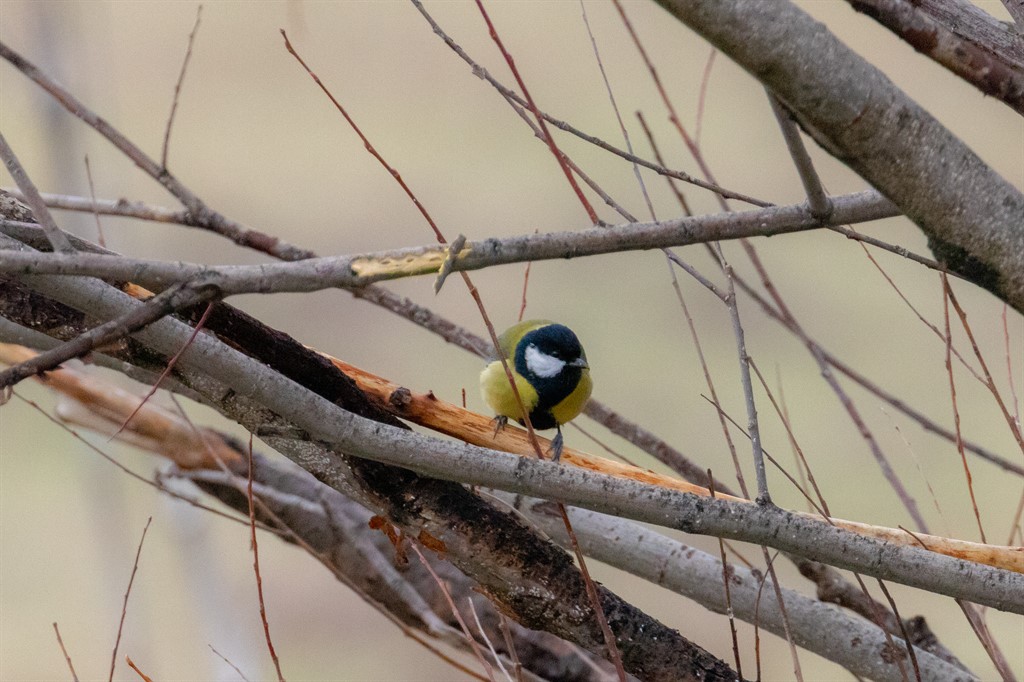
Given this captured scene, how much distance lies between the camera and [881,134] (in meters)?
0.77

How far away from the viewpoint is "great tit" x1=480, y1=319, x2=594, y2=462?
248 centimetres

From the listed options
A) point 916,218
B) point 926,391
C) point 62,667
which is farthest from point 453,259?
point 926,391

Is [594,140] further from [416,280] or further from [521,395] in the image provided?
[416,280]

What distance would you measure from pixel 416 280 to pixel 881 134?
654 cm

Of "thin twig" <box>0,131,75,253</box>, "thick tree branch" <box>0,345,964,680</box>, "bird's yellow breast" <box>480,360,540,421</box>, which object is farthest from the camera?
"bird's yellow breast" <box>480,360,540,421</box>

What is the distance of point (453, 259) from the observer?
2.75 feet

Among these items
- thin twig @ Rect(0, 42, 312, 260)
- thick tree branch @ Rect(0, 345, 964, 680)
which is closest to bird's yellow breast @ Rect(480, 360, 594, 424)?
thick tree branch @ Rect(0, 345, 964, 680)

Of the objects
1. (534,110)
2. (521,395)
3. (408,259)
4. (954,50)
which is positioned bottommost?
(521,395)

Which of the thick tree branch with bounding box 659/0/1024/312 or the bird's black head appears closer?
the thick tree branch with bounding box 659/0/1024/312

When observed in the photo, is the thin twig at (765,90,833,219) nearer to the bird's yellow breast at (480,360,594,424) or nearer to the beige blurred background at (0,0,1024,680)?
the bird's yellow breast at (480,360,594,424)

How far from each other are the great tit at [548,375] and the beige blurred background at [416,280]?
169 cm

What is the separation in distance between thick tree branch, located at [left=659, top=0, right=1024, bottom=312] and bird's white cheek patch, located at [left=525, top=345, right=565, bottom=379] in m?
1.74

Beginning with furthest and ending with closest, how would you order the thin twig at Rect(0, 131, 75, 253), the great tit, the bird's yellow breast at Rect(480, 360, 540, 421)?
the great tit, the bird's yellow breast at Rect(480, 360, 540, 421), the thin twig at Rect(0, 131, 75, 253)

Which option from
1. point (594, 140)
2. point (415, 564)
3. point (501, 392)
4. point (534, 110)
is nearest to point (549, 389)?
point (501, 392)
